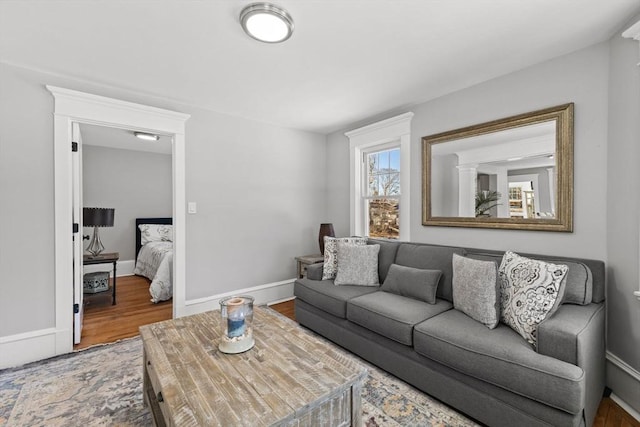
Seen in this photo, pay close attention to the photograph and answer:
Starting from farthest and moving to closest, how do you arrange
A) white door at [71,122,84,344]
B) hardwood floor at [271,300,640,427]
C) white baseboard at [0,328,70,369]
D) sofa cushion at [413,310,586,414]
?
white door at [71,122,84,344] → white baseboard at [0,328,70,369] → hardwood floor at [271,300,640,427] → sofa cushion at [413,310,586,414]

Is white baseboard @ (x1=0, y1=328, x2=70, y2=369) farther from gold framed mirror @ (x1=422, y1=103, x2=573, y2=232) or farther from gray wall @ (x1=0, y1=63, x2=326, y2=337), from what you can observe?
gold framed mirror @ (x1=422, y1=103, x2=573, y2=232)

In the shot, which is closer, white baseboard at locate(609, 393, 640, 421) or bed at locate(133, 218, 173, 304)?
white baseboard at locate(609, 393, 640, 421)

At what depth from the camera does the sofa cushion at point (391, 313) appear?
1.98 meters

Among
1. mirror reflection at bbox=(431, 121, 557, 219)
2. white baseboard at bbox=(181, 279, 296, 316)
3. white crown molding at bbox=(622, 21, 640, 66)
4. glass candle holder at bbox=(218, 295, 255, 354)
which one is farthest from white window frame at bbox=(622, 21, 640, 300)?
white baseboard at bbox=(181, 279, 296, 316)

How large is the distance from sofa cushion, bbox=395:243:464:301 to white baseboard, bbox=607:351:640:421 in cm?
102

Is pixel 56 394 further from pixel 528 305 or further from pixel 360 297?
pixel 528 305

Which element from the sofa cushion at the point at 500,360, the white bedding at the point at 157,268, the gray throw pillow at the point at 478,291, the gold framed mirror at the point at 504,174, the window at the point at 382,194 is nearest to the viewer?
the sofa cushion at the point at 500,360

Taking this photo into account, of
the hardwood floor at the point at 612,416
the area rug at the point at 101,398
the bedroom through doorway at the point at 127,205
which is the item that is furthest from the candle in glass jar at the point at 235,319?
the bedroom through doorway at the point at 127,205

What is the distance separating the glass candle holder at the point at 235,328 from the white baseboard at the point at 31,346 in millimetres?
1971

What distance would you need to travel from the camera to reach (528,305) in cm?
169

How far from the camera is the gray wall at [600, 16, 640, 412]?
1729mm

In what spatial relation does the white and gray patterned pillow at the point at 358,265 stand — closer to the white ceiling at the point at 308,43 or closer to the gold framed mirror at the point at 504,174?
the gold framed mirror at the point at 504,174

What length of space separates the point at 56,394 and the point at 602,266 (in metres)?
3.74

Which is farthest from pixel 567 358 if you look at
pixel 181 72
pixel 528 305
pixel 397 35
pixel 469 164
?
pixel 181 72
